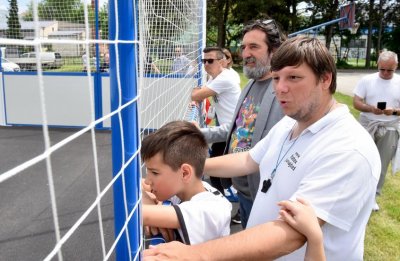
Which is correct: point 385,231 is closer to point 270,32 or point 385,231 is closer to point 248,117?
point 248,117

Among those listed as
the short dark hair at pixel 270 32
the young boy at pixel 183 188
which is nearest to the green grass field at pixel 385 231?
the short dark hair at pixel 270 32

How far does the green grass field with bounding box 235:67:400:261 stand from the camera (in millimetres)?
3589

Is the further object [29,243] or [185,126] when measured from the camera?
[29,243]

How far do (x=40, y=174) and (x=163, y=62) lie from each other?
3351mm

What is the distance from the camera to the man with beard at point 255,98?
231 centimetres

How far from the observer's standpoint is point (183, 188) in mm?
1543

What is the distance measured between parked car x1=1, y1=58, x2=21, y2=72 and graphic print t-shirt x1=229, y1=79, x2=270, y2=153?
7.37 m

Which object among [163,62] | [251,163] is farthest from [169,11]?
[251,163]

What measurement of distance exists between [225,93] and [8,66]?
6599mm

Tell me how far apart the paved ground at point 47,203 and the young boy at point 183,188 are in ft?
6.95

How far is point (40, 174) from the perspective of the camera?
571 cm

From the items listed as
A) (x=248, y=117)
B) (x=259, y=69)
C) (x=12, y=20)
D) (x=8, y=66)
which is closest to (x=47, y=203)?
(x=248, y=117)

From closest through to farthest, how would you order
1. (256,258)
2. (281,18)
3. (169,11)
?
(256,258)
(169,11)
(281,18)

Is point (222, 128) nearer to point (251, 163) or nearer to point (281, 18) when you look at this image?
point (251, 163)
